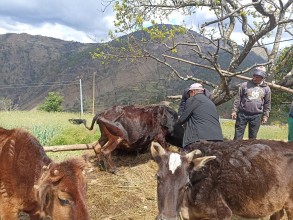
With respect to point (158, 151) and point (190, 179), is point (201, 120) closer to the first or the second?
point (190, 179)

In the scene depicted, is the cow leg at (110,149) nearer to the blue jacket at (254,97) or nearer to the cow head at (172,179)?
the blue jacket at (254,97)

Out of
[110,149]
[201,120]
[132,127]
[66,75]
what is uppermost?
[201,120]

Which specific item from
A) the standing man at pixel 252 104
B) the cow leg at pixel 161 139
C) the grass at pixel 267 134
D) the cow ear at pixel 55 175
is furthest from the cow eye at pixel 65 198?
the grass at pixel 267 134

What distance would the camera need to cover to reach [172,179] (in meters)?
3.97

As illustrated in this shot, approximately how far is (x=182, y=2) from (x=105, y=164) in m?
5.58

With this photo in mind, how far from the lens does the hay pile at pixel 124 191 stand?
19.8 ft

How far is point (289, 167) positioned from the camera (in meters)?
4.60

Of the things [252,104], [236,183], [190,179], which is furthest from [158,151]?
[252,104]

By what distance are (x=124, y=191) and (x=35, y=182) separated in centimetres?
311

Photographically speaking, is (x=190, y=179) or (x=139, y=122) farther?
(x=139, y=122)

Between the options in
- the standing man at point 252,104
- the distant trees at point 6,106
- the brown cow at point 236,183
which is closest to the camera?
the brown cow at point 236,183

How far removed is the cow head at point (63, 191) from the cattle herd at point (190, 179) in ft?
0.04

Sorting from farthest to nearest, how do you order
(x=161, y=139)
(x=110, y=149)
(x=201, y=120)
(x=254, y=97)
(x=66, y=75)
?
(x=66, y=75), (x=161, y=139), (x=110, y=149), (x=254, y=97), (x=201, y=120)

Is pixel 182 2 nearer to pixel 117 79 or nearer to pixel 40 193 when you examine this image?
pixel 40 193
